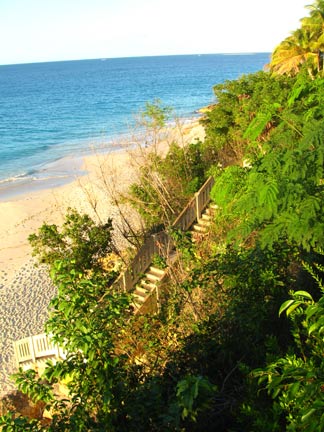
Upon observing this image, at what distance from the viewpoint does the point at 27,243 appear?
25500 mm

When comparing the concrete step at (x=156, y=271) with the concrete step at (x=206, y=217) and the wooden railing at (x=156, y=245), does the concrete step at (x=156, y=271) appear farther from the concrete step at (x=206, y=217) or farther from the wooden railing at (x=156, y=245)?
the concrete step at (x=206, y=217)

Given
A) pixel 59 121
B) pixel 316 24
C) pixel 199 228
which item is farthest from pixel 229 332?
pixel 59 121

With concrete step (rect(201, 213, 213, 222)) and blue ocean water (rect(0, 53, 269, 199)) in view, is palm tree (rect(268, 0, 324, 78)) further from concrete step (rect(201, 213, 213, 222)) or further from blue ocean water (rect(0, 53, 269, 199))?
concrete step (rect(201, 213, 213, 222))

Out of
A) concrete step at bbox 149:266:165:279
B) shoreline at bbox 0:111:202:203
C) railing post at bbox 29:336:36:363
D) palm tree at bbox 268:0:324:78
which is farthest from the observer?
shoreline at bbox 0:111:202:203

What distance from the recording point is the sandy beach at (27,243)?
1678 centimetres

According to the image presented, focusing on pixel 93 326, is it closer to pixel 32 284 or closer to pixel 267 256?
pixel 267 256

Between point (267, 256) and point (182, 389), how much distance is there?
3.68 meters

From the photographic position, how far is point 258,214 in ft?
19.2

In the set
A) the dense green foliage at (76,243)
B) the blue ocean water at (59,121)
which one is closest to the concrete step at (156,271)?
the dense green foliage at (76,243)

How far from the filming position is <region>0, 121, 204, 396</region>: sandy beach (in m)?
16.8

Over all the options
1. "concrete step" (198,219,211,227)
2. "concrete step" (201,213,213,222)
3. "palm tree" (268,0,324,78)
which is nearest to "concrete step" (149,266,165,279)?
"concrete step" (198,219,211,227)

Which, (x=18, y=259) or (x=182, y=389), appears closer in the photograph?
(x=182, y=389)

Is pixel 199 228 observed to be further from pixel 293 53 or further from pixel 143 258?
pixel 293 53

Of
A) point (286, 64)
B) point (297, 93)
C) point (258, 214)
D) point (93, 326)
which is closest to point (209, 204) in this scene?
point (297, 93)
